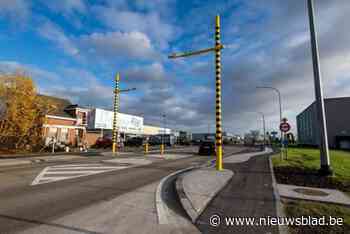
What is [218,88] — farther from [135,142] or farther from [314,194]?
[135,142]

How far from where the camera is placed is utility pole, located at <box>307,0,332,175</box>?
1020 centimetres

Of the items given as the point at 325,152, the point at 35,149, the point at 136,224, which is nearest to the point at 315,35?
the point at 325,152

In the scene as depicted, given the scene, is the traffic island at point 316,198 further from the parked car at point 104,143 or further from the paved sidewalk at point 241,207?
the parked car at point 104,143

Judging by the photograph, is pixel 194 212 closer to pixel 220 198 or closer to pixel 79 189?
pixel 220 198

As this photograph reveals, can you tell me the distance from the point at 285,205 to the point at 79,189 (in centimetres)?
663

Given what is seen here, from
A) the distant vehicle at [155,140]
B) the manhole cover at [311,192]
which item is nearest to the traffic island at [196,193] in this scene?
the manhole cover at [311,192]

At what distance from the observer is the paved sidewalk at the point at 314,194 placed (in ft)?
20.7

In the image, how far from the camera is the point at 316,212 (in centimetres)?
519

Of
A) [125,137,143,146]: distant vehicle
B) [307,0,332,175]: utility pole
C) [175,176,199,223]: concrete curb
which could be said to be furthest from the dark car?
[125,137,143,146]: distant vehicle

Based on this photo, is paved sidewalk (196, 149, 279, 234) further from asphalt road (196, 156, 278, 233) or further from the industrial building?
the industrial building

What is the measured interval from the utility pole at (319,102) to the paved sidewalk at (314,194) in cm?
299

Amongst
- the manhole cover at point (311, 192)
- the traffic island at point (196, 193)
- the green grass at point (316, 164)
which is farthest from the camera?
the green grass at point (316, 164)

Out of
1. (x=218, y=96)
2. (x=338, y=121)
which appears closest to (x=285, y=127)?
(x=218, y=96)

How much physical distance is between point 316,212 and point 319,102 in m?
7.55
